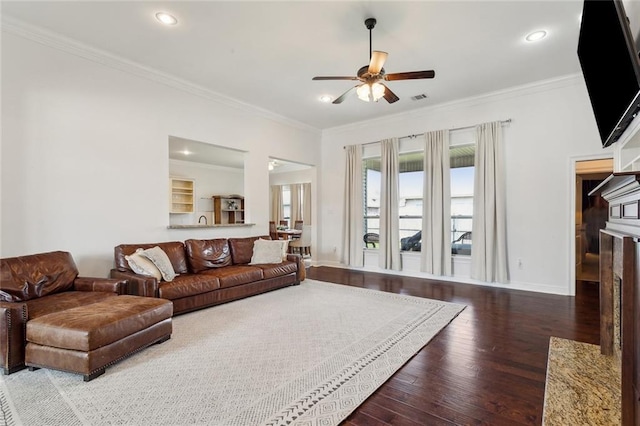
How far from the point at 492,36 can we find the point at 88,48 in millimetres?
4763

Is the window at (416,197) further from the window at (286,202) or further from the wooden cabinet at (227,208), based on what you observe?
the wooden cabinet at (227,208)

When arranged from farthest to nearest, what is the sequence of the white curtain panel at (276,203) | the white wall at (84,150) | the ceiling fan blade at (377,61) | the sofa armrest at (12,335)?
1. the white curtain panel at (276,203)
2. the white wall at (84,150)
3. the ceiling fan blade at (377,61)
4. the sofa armrest at (12,335)

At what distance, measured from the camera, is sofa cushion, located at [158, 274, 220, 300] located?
3.54 m

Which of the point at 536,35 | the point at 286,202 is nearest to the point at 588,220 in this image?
the point at 536,35

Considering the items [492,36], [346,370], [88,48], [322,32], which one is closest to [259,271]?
[346,370]

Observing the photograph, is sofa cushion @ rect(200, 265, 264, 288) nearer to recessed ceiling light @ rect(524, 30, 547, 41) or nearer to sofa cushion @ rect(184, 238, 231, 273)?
sofa cushion @ rect(184, 238, 231, 273)

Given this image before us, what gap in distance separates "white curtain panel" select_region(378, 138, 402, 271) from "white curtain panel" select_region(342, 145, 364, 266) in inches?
21.7

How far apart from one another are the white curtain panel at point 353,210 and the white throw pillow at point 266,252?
6.91 feet

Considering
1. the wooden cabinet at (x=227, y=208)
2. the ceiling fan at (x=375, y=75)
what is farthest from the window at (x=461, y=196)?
the wooden cabinet at (x=227, y=208)

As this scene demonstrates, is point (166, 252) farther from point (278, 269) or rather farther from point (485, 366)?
point (485, 366)

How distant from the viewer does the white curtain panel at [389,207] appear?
247 inches

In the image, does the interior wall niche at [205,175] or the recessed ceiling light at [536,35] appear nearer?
the recessed ceiling light at [536,35]

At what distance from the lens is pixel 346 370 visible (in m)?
2.42

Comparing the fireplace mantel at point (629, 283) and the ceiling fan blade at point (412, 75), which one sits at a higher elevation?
the ceiling fan blade at point (412, 75)
